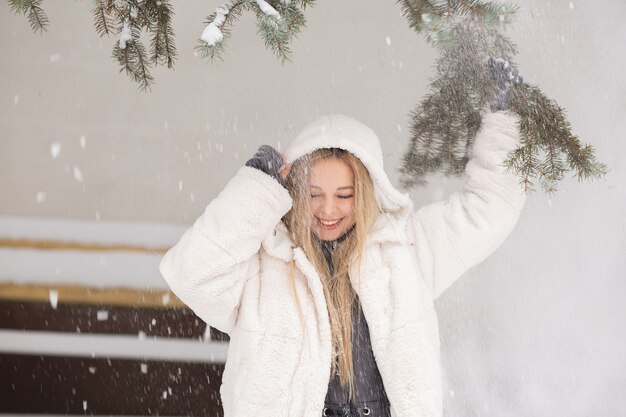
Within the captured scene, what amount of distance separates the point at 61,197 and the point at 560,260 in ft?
6.20

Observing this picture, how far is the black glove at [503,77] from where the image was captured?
5.74 ft

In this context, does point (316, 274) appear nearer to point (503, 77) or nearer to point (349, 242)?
point (349, 242)

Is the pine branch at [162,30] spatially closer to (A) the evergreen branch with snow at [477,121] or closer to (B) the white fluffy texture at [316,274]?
(B) the white fluffy texture at [316,274]

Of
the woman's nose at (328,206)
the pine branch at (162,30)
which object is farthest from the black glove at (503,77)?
the pine branch at (162,30)

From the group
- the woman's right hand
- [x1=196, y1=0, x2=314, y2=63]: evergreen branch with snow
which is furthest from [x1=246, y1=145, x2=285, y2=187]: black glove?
[x1=196, y1=0, x2=314, y2=63]: evergreen branch with snow

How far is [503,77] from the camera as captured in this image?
5.76 feet

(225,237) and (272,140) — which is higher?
(272,140)

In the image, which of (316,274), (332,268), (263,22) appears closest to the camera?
(263,22)

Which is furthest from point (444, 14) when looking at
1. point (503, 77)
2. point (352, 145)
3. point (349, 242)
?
point (349, 242)

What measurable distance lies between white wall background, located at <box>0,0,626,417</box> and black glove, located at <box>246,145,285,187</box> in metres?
1.03

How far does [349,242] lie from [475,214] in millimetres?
326

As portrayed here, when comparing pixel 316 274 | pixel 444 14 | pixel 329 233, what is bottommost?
pixel 316 274

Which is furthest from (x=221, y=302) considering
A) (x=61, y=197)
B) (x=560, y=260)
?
(x=560, y=260)

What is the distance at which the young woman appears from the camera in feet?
5.37
